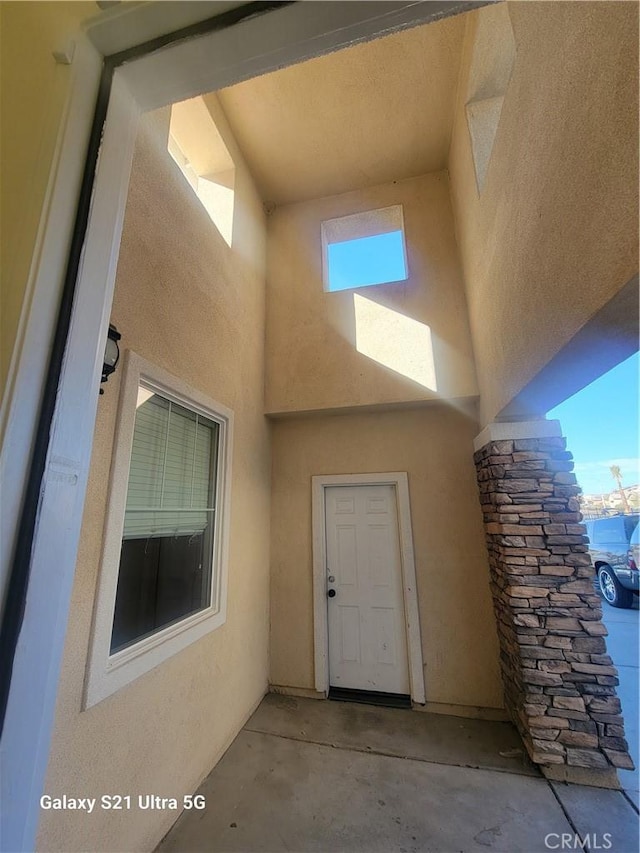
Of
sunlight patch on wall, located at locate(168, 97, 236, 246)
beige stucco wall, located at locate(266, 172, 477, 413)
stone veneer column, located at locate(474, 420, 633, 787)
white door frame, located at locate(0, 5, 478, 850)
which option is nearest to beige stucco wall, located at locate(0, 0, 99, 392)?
white door frame, located at locate(0, 5, 478, 850)

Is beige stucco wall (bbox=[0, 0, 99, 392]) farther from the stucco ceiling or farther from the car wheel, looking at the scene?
the car wheel

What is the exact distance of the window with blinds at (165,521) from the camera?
1876 mm

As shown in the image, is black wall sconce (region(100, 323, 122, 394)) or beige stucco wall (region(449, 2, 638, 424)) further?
black wall sconce (region(100, 323, 122, 394))

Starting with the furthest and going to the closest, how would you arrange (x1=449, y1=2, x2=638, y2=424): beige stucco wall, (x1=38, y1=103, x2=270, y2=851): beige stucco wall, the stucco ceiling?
the stucco ceiling
(x1=38, y1=103, x2=270, y2=851): beige stucco wall
(x1=449, y1=2, x2=638, y2=424): beige stucco wall

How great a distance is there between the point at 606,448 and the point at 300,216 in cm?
402

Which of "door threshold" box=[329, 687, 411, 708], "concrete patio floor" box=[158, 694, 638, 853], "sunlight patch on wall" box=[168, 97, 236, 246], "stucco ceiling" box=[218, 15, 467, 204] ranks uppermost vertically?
"stucco ceiling" box=[218, 15, 467, 204]

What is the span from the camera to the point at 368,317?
3746 millimetres

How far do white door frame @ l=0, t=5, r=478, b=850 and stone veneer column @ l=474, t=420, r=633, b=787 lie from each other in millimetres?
2737

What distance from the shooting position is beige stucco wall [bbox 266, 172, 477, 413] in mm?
3465

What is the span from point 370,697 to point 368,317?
3718 mm

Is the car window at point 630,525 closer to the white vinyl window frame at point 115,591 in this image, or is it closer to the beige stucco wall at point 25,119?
the white vinyl window frame at point 115,591

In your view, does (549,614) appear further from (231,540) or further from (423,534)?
(231,540)

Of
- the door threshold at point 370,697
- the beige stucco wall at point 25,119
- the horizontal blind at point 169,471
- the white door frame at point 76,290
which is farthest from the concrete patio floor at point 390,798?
the beige stucco wall at point 25,119

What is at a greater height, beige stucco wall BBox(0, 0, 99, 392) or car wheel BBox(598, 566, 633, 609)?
beige stucco wall BBox(0, 0, 99, 392)
